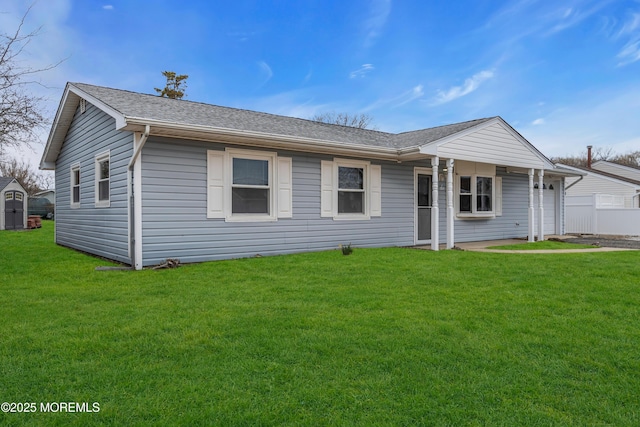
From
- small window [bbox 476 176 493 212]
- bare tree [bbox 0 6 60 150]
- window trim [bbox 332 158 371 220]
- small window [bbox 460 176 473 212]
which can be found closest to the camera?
bare tree [bbox 0 6 60 150]

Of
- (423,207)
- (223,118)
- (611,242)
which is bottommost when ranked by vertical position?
(611,242)

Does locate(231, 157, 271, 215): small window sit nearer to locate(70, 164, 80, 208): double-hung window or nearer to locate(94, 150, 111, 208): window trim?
locate(94, 150, 111, 208): window trim

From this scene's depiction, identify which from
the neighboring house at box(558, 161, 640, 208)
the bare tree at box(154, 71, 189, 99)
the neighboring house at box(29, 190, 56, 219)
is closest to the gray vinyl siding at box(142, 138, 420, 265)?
the neighboring house at box(558, 161, 640, 208)

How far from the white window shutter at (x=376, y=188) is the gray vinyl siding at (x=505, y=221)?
2354 mm

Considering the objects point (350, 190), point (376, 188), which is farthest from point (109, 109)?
point (376, 188)

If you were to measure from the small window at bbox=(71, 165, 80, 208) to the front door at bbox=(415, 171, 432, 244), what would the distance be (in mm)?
9230

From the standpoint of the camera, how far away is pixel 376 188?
1000cm

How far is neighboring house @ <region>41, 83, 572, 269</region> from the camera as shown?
23.6 ft

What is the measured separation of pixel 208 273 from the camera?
6.36 metres

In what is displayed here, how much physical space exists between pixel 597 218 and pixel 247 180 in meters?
14.9

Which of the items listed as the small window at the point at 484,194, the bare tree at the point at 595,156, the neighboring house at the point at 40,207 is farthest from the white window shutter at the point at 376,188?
the bare tree at the point at 595,156

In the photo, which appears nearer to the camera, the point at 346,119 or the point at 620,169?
the point at 620,169

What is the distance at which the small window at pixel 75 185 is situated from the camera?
1055 cm

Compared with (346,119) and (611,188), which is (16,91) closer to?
(346,119)
